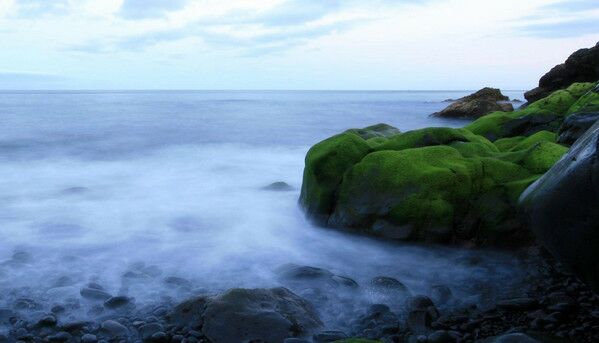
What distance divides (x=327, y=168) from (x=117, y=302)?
5025 millimetres

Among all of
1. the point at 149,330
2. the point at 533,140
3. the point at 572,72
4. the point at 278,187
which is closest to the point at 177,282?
the point at 149,330

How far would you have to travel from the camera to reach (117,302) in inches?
263

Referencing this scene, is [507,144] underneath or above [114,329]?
above

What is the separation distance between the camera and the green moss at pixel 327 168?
33.6ft

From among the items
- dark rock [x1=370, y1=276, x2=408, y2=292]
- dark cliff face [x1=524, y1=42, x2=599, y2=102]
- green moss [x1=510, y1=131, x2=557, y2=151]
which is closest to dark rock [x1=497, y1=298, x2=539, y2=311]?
dark rock [x1=370, y1=276, x2=408, y2=292]

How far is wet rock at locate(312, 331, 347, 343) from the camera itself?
5.73 m

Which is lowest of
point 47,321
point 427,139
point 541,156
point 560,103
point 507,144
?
point 47,321

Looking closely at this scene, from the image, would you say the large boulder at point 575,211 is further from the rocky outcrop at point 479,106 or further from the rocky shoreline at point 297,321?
the rocky outcrop at point 479,106

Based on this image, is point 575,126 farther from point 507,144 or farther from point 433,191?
point 433,191

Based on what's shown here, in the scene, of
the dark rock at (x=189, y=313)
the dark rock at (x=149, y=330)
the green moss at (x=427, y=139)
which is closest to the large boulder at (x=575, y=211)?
the dark rock at (x=189, y=313)

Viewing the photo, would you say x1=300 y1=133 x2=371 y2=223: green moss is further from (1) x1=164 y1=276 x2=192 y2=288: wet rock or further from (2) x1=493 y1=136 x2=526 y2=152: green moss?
(2) x1=493 y1=136 x2=526 y2=152: green moss

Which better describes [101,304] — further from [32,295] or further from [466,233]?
[466,233]

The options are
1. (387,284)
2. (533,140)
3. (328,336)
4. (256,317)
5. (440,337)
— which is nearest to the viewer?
(440,337)

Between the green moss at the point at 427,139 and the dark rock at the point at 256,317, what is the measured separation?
5468 millimetres
